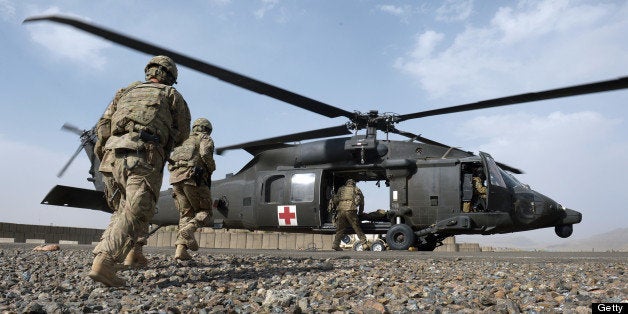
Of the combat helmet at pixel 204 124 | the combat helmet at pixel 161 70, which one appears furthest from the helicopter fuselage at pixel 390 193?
the combat helmet at pixel 161 70

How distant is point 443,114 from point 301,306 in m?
6.81

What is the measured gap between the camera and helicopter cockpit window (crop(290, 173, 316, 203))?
33.5ft

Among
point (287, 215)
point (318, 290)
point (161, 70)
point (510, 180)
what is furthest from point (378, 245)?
point (318, 290)

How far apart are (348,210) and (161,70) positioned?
6.18 metres

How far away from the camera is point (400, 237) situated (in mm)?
9555

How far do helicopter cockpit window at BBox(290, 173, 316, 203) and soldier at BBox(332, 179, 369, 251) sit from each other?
1.87 ft

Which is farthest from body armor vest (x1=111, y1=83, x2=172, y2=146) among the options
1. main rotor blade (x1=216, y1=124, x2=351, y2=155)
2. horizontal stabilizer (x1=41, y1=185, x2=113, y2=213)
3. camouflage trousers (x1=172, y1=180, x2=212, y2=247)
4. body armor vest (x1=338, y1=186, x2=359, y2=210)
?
horizontal stabilizer (x1=41, y1=185, x2=113, y2=213)

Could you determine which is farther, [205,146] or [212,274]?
[205,146]

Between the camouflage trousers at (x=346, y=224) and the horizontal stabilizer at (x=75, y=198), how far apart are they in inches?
230

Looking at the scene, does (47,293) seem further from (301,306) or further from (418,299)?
(418,299)

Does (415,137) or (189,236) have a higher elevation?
(415,137)

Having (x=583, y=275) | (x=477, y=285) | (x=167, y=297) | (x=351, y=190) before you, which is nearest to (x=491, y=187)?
(x=351, y=190)

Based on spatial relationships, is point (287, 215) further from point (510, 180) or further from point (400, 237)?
point (510, 180)

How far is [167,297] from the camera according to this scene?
2979 mm
